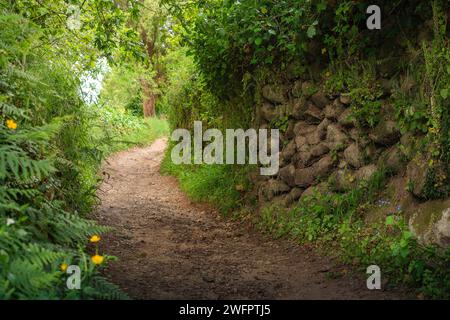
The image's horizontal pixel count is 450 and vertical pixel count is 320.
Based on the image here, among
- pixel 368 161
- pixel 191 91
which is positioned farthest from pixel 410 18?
pixel 191 91

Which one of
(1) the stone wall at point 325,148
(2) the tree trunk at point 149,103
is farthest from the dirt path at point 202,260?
(2) the tree trunk at point 149,103

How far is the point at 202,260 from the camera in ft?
16.6

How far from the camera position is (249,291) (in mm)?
3982

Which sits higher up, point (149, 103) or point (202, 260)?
point (149, 103)

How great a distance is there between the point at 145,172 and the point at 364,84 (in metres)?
8.79

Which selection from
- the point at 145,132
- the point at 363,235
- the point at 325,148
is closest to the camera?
the point at 363,235

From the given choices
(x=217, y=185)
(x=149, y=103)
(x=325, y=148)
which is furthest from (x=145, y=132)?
(x=325, y=148)

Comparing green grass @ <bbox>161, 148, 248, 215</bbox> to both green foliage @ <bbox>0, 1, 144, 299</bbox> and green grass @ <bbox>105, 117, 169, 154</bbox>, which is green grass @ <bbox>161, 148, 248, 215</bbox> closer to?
green foliage @ <bbox>0, 1, 144, 299</bbox>

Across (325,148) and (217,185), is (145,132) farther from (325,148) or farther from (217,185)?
(325,148)

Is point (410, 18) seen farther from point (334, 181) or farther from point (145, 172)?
point (145, 172)

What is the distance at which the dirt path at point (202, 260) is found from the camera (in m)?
3.91

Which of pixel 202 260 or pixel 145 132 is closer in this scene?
pixel 202 260

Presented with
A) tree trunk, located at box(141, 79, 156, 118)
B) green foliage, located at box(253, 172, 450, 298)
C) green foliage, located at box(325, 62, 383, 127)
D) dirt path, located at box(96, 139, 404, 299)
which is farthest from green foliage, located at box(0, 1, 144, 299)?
tree trunk, located at box(141, 79, 156, 118)
